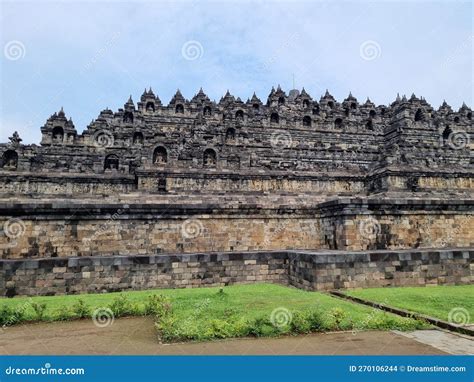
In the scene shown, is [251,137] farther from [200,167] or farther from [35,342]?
[35,342]

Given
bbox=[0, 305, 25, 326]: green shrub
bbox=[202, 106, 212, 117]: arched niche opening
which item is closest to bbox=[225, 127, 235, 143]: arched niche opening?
bbox=[202, 106, 212, 117]: arched niche opening

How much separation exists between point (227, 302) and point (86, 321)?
9.94ft

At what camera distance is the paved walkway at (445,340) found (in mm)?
5402

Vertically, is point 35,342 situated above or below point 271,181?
below

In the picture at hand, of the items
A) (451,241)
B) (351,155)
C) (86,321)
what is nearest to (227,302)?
(86,321)

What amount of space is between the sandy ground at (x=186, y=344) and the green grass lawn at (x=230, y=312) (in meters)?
0.25

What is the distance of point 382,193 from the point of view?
73.4 ft

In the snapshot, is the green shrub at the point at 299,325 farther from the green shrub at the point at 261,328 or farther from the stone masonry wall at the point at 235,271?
the stone masonry wall at the point at 235,271

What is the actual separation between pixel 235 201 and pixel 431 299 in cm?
946

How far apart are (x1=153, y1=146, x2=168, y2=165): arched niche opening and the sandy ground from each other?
17.8m

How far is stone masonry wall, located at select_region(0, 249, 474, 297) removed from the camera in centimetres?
1064

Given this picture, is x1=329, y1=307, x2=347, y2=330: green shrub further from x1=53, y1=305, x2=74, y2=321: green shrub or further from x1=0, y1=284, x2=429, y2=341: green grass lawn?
x1=53, y1=305, x2=74, y2=321: green shrub

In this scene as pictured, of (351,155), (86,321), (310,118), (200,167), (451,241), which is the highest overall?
(310,118)

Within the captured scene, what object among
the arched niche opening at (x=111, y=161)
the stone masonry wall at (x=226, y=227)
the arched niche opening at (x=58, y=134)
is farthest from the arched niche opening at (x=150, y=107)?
the stone masonry wall at (x=226, y=227)
